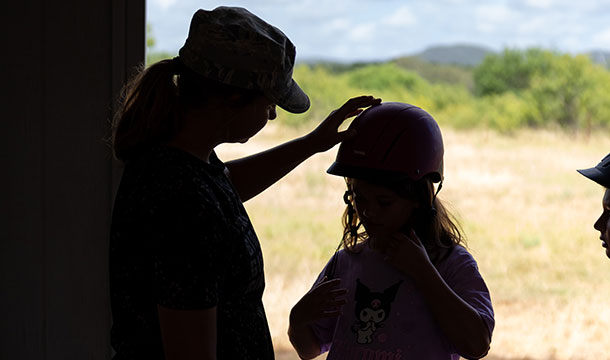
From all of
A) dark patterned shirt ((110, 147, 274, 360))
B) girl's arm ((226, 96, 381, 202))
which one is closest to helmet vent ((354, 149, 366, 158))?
girl's arm ((226, 96, 381, 202))

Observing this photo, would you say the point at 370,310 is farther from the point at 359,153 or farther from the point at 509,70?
the point at 509,70

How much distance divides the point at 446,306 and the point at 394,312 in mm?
105

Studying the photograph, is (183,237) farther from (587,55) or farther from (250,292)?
(587,55)

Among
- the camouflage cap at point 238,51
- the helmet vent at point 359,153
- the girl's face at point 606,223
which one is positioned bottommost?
the girl's face at point 606,223

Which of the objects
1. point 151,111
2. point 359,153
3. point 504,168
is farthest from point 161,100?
point 504,168

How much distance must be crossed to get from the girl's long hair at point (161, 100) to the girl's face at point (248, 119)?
1 cm

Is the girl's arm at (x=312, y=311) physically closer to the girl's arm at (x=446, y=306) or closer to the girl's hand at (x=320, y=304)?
the girl's hand at (x=320, y=304)

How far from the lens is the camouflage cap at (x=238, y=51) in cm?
95

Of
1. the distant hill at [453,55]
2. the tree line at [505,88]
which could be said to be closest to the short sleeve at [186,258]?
the tree line at [505,88]

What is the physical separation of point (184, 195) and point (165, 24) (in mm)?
1894

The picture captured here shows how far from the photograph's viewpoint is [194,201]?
90cm

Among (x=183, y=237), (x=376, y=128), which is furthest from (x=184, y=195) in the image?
(x=376, y=128)

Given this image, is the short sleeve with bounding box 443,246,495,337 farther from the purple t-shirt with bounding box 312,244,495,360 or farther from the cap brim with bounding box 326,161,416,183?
the cap brim with bounding box 326,161,416,183

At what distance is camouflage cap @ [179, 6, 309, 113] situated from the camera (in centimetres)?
95
